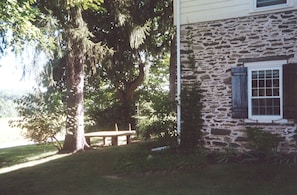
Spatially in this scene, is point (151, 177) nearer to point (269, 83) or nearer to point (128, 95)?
point (269, 83)

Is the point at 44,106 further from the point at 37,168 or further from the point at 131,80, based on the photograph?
the point at 131,80

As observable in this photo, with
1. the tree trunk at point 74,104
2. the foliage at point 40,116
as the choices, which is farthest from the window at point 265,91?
the foliage at point 40,116

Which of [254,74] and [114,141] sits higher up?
[254,74]

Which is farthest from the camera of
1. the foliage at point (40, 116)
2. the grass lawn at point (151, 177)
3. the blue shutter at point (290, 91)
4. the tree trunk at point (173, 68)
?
the tree trunk at point (173, 68)

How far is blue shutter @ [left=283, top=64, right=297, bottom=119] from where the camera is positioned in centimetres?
868

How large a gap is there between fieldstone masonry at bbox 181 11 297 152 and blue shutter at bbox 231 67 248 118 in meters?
0.19

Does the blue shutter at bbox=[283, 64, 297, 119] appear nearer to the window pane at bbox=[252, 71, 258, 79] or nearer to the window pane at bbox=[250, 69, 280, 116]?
the window pane at bbox=[250, 69, 280, 116]

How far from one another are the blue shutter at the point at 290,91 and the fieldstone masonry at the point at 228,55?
0.24 meters

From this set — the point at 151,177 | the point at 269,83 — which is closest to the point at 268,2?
the point at 269,83

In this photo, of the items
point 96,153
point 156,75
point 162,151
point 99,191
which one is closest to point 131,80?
point 156,75

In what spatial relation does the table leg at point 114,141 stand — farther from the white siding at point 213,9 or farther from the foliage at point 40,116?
the white siding at point 213,9

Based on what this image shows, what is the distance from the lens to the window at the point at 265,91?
28.7 ft

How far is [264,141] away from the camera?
8.79 meters

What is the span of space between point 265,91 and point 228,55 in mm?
1426
